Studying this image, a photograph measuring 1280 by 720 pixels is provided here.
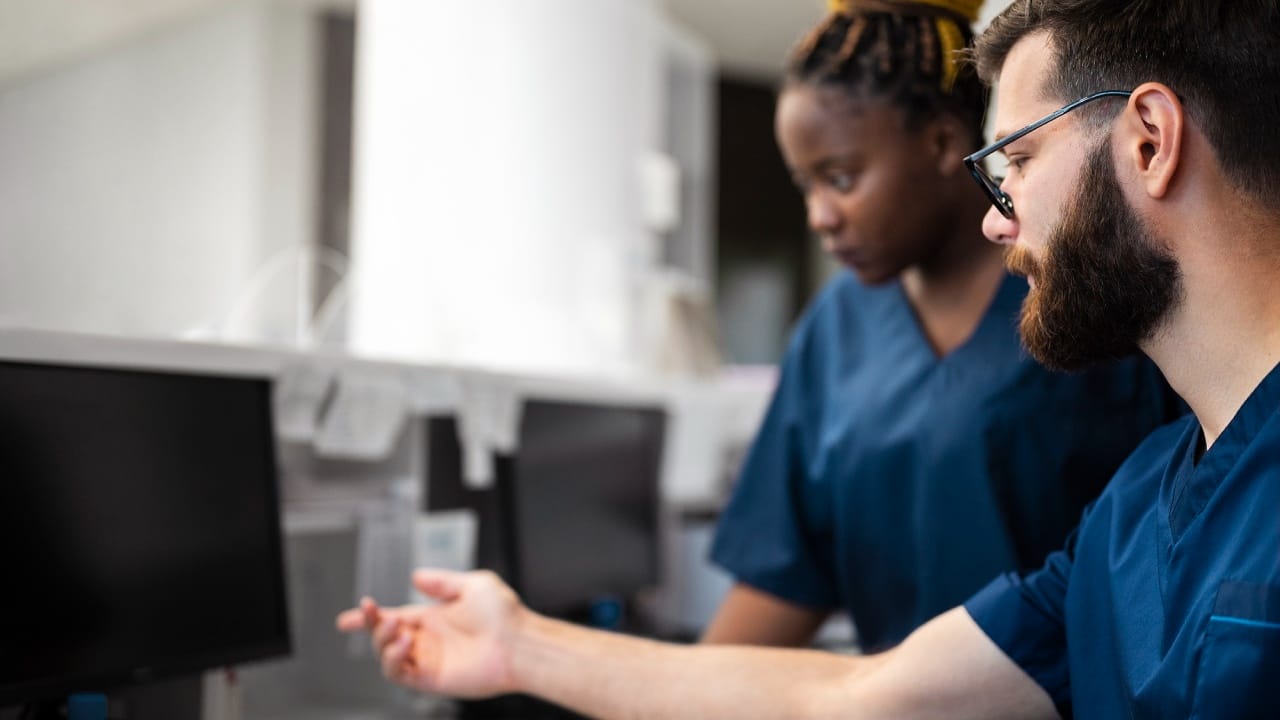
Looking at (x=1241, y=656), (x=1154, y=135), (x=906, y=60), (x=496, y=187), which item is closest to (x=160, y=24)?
(x=496, y=187)

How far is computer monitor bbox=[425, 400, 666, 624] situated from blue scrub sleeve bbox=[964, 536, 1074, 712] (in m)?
0.91

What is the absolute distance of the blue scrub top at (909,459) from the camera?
44.4 inches

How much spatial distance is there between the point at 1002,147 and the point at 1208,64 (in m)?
0.14

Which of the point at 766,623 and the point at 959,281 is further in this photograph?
the point at 766,623

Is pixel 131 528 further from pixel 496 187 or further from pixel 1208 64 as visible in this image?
pixel 496 187

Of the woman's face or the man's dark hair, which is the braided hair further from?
the man's dark hair

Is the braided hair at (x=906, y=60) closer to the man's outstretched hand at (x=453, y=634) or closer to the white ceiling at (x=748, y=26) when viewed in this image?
the man's outstretched hand at (x=453, y=634)

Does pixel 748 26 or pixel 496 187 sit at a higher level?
pixel 748 26

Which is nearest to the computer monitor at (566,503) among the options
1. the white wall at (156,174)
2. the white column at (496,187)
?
the white column at (496,187)

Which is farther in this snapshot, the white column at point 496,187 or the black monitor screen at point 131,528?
the white column at point 496,187

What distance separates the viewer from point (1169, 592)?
0.75 metres

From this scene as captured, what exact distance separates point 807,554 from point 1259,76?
30.1 inches

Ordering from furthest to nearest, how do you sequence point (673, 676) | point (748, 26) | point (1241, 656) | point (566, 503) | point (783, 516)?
point (748, 26)
point (566, 503)
point (783, 516)
point (673, 676)
point (1241, 656)

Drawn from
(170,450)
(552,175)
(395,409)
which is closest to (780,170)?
(552,175)
